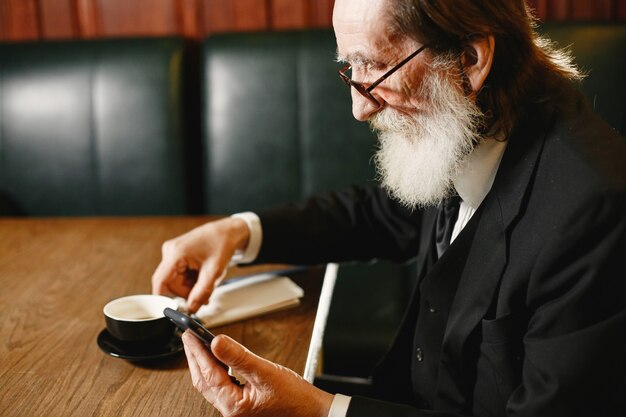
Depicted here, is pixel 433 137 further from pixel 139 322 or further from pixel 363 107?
pixel 139 322

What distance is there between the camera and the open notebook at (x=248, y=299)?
1173 millimetres

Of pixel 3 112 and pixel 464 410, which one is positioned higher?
pixel 3 112

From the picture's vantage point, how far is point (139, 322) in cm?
100

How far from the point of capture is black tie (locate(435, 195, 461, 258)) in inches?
49.8

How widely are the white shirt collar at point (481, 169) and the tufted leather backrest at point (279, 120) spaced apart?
1050 mm

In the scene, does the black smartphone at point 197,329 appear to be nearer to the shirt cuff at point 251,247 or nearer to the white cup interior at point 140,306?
the white cup interior at point 140,306

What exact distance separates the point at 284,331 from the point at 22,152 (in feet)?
5.23

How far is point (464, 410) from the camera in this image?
1104 millimetres

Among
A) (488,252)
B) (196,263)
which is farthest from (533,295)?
(196,263)

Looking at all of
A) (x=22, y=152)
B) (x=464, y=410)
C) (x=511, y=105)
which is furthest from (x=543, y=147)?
(x=22, y=152)

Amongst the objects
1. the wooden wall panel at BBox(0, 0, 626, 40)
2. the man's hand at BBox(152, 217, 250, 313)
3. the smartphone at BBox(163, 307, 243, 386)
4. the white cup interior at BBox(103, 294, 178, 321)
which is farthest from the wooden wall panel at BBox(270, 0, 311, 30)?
the smartphone at BBox(163, 307, 243, 386)

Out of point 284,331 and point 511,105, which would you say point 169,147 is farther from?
point 511,105

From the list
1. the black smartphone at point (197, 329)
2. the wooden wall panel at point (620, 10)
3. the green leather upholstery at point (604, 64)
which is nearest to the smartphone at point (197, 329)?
the black smartphone at point (197, 329)

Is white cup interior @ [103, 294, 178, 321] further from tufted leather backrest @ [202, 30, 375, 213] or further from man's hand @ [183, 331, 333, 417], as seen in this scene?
tufted leather backrest @ [202, 30, 375, 213]
